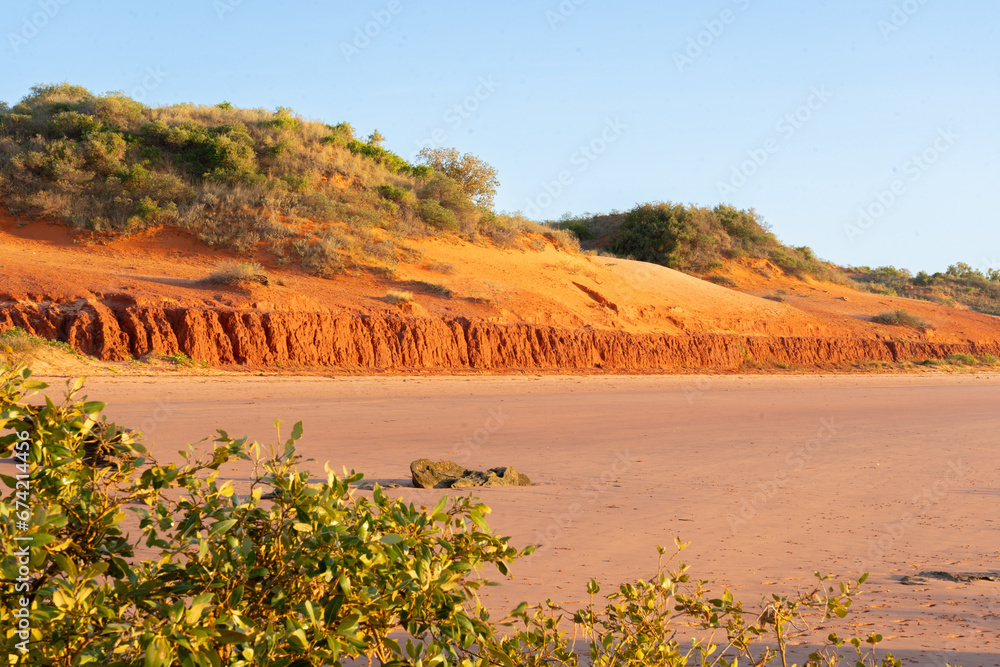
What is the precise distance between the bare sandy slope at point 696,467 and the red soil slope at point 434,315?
2.12 m

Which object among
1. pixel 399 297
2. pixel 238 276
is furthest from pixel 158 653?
pixel 399 297

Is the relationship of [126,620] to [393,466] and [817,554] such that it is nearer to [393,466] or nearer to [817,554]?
[817,554]

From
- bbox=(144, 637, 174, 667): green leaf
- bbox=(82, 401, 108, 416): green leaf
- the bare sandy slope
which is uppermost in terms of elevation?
bbox=(82, 401, 108, 416): green leaf

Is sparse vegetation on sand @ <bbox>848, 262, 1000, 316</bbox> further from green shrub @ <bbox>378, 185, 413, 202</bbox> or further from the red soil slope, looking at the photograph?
green shrub @ <bbox>378, 185, 413, 202</bbox>

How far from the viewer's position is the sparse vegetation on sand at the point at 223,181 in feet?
80.4

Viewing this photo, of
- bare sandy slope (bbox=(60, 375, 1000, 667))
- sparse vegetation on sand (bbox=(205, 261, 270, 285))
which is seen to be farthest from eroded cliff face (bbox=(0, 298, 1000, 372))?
sparse vegetation on sand (bbox=(205, 261, 270, 285))

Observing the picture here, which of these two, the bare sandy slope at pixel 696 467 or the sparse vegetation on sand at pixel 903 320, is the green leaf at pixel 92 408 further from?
the sparse vegetation on sand at pixel 903 320

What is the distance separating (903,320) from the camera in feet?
110

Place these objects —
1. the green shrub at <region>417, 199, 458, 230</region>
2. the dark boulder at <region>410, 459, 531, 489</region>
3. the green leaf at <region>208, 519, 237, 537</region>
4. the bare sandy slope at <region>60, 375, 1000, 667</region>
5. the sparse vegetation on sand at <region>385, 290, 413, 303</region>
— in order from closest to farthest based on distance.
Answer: the green leaf at <region>208, 519, 237, 537</region> → the bare sandy slope at <region>60, 375, 1000, 667</region> → the dark boulder at <region>410, 459, 531, 489</region> → the sparse vegetation on sand at <region>385, 290, 413, 303</region> → the green shrub at <region>417, 199, 458, 230</region>

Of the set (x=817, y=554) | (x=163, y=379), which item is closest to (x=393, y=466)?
(x=817, y=554)

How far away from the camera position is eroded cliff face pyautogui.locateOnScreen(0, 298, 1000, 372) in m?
16.2

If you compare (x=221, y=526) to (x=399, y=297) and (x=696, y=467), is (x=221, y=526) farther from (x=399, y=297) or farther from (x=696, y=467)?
(x=399, y=297)

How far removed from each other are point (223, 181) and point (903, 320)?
97.6ft

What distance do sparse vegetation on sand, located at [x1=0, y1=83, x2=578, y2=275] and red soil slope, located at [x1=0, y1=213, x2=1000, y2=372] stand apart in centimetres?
102
